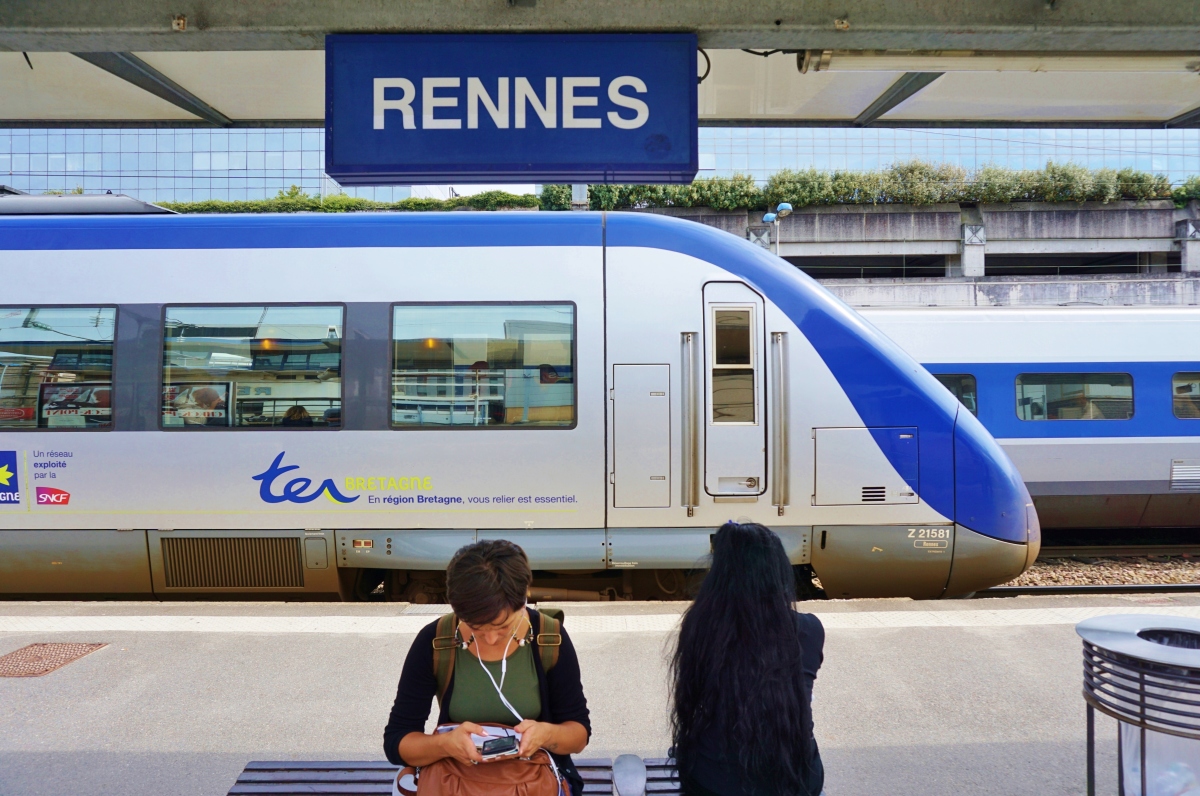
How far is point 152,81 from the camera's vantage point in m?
4.55

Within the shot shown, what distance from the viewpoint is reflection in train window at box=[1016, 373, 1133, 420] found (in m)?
10.3

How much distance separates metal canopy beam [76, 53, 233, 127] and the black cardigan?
357 centimetres

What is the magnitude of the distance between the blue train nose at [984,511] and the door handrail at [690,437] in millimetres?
1924

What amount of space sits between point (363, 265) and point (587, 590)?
3063 millimetres

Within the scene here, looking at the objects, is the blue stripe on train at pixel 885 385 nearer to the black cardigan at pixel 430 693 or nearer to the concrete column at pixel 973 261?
the black cardigan at pixel 430 693

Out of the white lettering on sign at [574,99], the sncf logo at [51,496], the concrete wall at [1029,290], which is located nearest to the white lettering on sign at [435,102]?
the white lettering on sign at [574,99]

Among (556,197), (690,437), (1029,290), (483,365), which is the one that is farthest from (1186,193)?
(483,365)

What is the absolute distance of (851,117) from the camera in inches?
206

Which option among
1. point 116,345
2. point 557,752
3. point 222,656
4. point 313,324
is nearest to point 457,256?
point 313,324

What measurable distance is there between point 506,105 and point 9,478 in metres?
5.23

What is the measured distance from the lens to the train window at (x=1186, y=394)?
10.3 m

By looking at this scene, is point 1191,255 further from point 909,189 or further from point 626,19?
point 626,19

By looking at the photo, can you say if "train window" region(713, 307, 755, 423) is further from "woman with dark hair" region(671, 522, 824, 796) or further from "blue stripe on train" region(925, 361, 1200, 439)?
"blue stripe on train" region(925, 361, 1200, 439)

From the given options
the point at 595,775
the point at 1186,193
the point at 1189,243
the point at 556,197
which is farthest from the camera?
the point at 556,197
